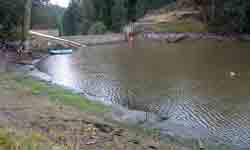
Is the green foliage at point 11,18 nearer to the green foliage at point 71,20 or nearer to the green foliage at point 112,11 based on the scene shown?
the green foliage at point 112,11

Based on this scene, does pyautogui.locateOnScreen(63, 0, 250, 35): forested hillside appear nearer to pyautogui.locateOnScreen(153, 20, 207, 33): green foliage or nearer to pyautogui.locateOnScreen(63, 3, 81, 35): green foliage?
pyautogui.locateOnScreen(63, 3, 81, 35): green foliage

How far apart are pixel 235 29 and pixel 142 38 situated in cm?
1138

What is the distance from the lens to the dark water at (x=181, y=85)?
12.1 meters

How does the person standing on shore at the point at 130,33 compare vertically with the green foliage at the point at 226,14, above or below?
below

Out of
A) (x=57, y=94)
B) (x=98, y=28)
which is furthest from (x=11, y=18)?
(x=98, y=28)

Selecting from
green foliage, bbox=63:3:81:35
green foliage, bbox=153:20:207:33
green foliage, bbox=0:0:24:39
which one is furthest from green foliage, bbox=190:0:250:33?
green foliage, bbox=0:0:24:39

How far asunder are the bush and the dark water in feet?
69.8

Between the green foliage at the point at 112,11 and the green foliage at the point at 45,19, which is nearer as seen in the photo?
the green foliage at the point at 112,11

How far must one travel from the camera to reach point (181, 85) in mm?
18109

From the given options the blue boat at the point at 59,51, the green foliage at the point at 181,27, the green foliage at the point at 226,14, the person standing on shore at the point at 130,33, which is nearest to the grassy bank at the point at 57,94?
the blue boat at the point at 59,51

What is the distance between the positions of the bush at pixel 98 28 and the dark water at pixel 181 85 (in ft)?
69.8

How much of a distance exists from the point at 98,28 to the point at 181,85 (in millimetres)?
35682

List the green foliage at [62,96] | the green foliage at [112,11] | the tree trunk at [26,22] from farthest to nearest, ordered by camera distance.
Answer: the green foliage at [112,11] → the tree trunk at [26,22] → the green foliage at [62,96]

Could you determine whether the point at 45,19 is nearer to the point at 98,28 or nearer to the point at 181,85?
the point at 98,28
